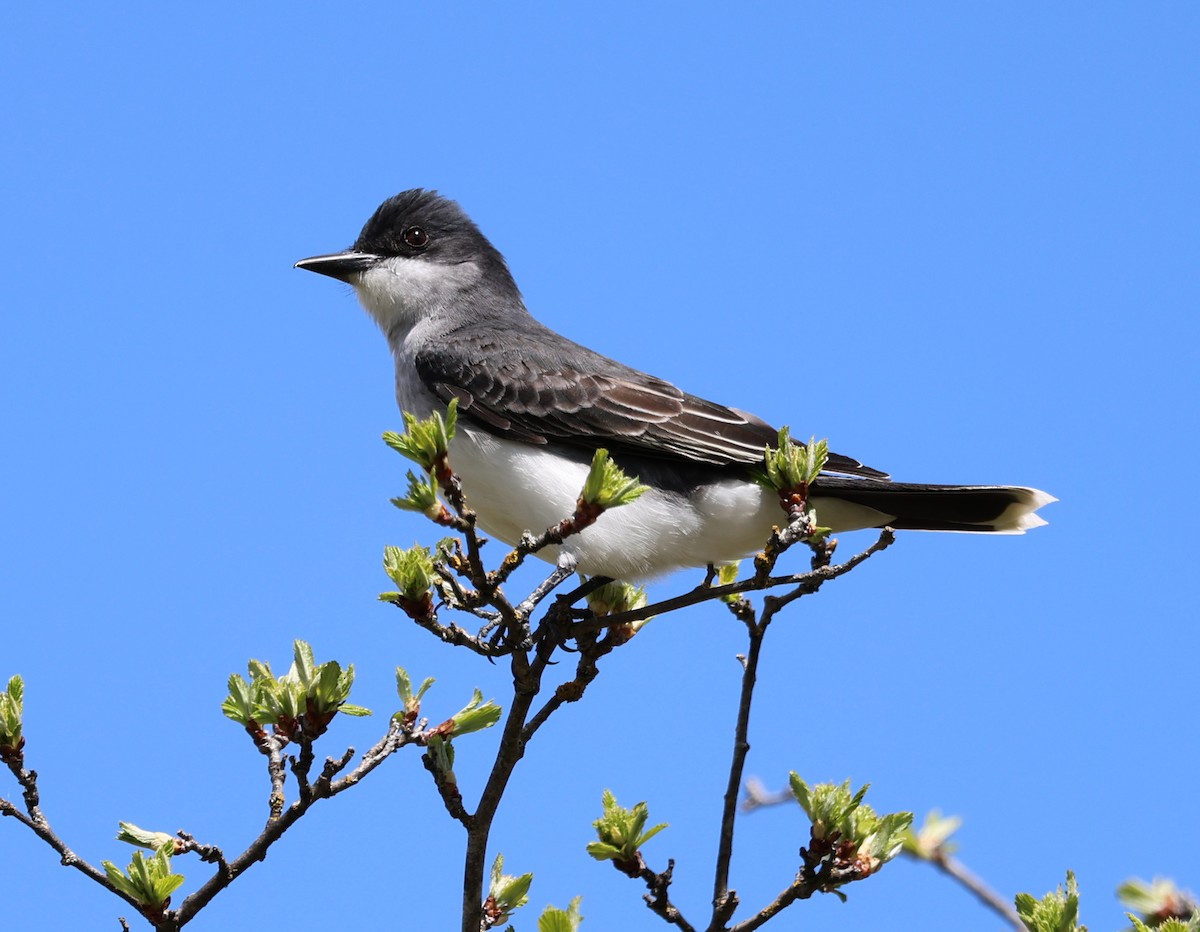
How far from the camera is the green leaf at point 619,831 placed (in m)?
4.27

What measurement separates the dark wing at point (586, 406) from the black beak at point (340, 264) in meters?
1.46

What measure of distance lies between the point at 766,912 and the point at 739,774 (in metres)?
0.49

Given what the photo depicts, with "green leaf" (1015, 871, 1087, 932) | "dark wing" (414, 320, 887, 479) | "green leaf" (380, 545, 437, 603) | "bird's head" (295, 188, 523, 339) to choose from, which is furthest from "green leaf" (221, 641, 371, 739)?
"bird's head" (295, 188, 523, 339)

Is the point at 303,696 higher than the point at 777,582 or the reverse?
the reverse

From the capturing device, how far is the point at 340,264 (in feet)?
27.4

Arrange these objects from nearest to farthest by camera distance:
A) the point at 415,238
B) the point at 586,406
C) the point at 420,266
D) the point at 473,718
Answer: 1. the point at 473,718
2. the point at 586,406
3. the point at 420,266
4. the point at 415,238

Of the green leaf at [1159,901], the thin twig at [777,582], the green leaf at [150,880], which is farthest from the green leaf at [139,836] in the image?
the green leaf at [1159,901]

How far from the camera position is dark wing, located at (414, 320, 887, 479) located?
653cm

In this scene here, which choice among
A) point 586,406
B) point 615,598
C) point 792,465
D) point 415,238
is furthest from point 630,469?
point 415,238

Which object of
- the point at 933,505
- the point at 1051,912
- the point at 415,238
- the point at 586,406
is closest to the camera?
the point at 1051,912

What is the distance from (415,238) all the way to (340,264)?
598mm

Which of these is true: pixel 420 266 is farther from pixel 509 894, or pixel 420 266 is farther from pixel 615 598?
pixel 509 894

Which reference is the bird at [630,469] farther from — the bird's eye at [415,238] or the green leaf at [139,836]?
the green leaf at [139,836]

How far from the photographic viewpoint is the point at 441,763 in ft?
14.5
